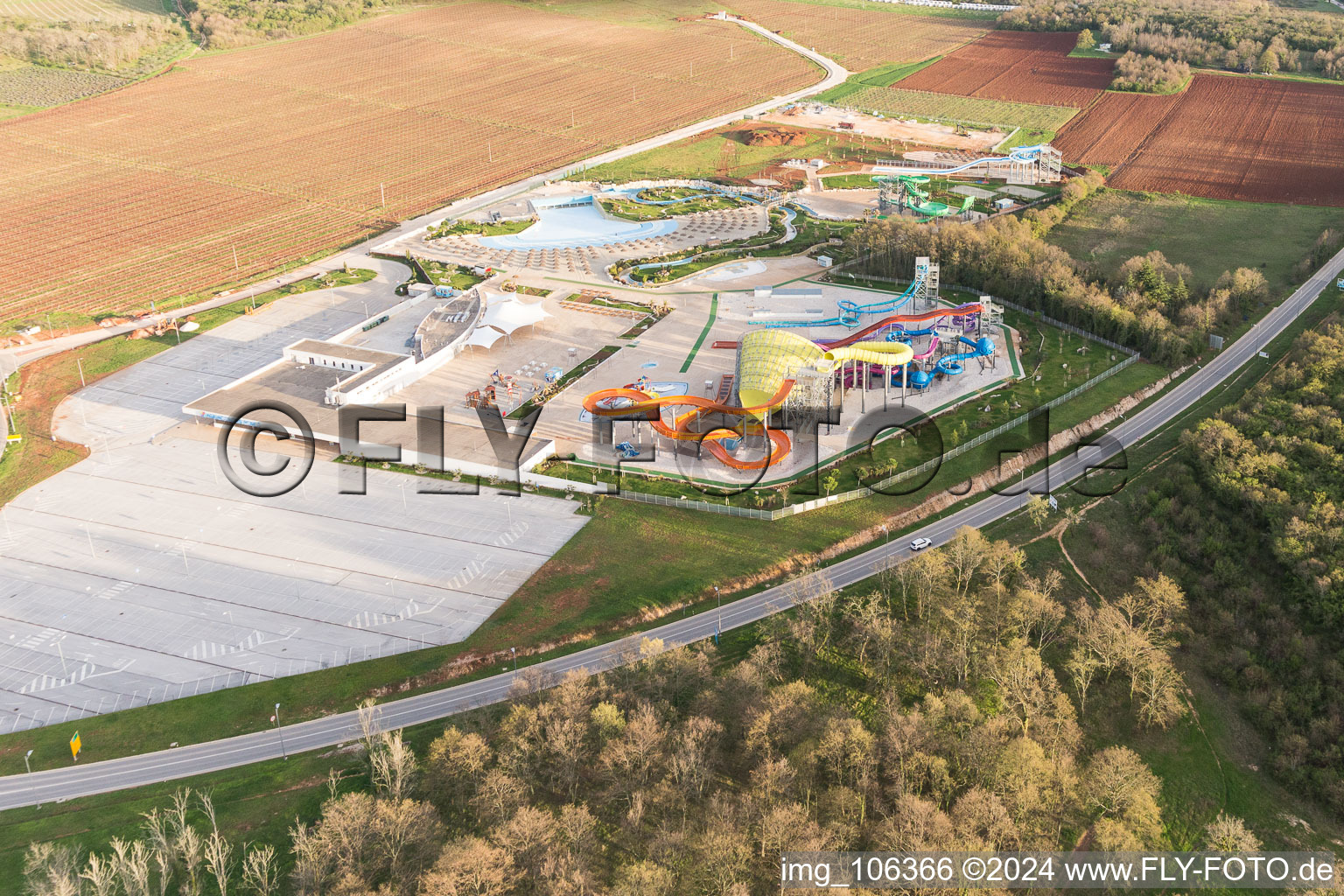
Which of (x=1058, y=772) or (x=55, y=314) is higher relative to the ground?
(x=55, y=314)

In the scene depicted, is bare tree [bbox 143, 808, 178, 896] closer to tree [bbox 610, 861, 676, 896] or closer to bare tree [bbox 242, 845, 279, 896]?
bare tree [bbox 242, 845, 279, 896]

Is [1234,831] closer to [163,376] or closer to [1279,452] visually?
[1279,452]

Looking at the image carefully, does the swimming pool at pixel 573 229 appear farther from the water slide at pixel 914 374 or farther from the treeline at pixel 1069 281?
the water slide at pixel 914 374

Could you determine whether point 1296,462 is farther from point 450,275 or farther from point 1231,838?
point 450,275

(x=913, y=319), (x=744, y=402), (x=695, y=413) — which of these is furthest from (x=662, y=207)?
(x=744, y=402)

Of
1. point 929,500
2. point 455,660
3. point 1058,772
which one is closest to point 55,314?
point 455,660

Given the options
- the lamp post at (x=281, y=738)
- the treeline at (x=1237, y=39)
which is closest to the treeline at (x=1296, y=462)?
the lamp post at (x=281, y=738)
